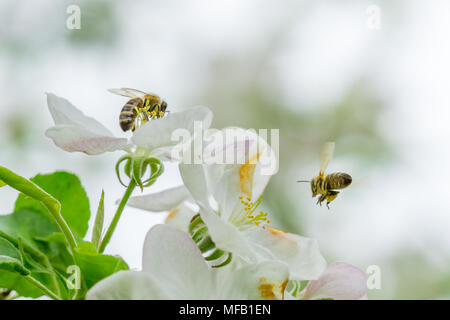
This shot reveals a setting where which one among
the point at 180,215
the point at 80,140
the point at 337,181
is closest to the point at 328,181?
the point at 337,181

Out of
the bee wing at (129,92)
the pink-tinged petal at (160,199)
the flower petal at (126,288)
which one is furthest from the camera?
the bee wing at (129,92)

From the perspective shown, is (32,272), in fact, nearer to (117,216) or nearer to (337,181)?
(117,216)

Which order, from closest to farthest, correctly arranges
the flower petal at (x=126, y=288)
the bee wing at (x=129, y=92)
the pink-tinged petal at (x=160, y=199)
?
the flower petal at (x=126, y=288), the pink-tinged petal at (x=160, y=199), the bee wing at (x=129, y=92)

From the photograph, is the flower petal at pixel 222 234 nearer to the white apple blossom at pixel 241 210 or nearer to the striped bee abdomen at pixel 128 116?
the white apple blossom at pixel 241 210

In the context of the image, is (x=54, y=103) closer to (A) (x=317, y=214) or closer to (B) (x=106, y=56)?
(A) (x=317, y=214)

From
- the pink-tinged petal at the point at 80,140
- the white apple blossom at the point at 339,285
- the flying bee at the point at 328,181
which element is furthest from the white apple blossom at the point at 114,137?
the flying bee at the point at 328,181
